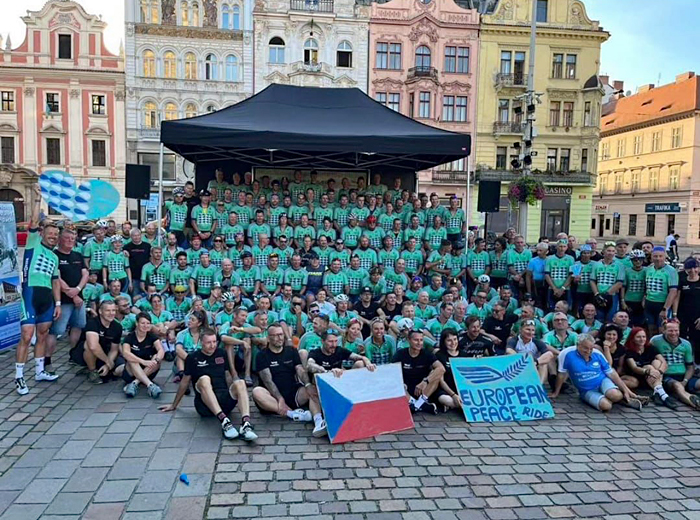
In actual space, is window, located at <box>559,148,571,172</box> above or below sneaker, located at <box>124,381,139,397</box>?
above

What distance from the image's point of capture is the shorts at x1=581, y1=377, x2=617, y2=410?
6.43 meters

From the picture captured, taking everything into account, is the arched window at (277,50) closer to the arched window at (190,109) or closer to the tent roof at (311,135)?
the arched window at (190,109)

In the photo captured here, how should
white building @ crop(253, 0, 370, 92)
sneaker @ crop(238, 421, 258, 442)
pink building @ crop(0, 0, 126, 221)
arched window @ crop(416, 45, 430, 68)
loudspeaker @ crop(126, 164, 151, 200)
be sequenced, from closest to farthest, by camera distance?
sneaker @ crop(238, 421, 258, 442)
loudspeaker @ crop(126, 164, 151, 200)
pink building @ crop(0, 0, 126, 221)
white building @ crop(253, 0, 370, 92)
arched window @ crop(416, 45, 430, 68)

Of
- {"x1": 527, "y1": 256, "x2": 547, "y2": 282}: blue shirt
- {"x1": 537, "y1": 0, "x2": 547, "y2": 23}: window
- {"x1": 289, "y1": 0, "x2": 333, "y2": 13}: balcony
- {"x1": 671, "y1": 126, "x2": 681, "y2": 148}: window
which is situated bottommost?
{"x1": 527, "y1": 256, "x2": 547, "y2": 282}: blue shirt

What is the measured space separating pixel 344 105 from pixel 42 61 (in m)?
30.6

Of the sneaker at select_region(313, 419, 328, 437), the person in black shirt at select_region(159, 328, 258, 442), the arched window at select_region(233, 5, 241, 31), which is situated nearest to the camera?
the sneaker at select_region(313, 419, 328, 437)

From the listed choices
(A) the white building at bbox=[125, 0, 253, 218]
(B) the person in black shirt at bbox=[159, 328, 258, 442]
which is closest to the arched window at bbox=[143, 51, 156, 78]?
(A) the white building at bbox=[125, 0, 253, 218]

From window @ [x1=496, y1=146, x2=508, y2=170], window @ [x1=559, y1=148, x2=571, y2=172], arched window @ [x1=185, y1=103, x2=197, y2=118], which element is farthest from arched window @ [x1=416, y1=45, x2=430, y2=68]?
arched window @ [x1=185, y1=103, x2=197, y2=118]

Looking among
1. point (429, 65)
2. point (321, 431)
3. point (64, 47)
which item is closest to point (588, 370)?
point (321, 431)

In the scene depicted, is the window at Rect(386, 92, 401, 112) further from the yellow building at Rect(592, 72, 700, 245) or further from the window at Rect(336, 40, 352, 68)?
the yellow building at Rect(592, 72, 700, 245)

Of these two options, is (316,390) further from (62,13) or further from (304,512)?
(62,13)

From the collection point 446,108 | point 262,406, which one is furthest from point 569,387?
point 446,108

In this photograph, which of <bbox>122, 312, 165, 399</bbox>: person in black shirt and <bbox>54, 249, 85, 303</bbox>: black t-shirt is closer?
<bbox>122, 312, 165, 399</bbox>: person in black shirt

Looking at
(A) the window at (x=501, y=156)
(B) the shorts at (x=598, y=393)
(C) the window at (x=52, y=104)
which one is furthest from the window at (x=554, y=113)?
(C) the window at (x=52, y=104)
